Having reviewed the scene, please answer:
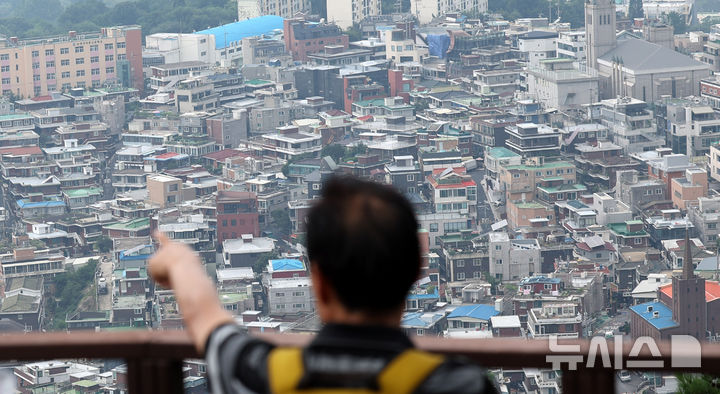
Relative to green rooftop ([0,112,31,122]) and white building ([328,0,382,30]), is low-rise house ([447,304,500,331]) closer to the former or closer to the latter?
green rooftop ([0,112,31,122])

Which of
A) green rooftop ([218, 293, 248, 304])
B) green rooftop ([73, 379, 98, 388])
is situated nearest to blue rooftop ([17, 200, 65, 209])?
green rooftop ([218, 293, 248, 304])

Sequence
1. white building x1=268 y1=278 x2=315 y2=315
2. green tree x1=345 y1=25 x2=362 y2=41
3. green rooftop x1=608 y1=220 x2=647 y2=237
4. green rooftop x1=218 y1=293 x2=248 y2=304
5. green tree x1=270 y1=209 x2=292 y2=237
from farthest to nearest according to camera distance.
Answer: green tree x1=345 y1=25 x2=362 y2=41
green tree x1=270 y1=209 x2=292 y2=237
green rooftop x1=608 y1=220 x2=647 y2=237
green rooftop x1=218 y1=293 x2=248 y2=304
white building x1=268 y1=278 x2=315 y2=315

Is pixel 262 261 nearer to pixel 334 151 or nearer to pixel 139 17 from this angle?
pixel 334 151

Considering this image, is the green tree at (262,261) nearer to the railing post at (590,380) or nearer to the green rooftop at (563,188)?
the green rooftop at (563,188)

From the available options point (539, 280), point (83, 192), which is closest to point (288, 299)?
point (539, 280)

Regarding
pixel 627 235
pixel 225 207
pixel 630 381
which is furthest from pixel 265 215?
pixel 630 381

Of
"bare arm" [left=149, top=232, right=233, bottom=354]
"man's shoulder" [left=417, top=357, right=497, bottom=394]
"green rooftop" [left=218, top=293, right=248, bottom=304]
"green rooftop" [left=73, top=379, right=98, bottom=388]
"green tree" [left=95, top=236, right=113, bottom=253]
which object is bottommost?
"green rooftop" [left=73, top=379, right=98, bottom=388]

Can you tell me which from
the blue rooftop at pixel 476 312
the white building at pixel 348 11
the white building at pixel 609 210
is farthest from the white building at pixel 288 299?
the white building at pixel 348 11
